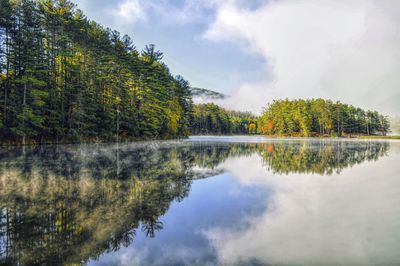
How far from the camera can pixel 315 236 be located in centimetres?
421

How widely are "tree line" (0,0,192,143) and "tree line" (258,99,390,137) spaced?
60.4 m

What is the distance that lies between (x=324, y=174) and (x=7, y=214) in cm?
979

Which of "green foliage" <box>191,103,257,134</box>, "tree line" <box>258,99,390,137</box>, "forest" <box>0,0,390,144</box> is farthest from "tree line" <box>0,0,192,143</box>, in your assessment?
"green foliage" <box>191,103,257,134</box>

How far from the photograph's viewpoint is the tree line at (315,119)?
299ft

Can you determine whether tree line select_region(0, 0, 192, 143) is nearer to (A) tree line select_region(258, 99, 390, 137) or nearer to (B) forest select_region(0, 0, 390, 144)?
(B) forest select_region(0, 0, 390, 144)

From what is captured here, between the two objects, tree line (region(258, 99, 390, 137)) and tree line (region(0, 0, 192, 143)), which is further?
tree line (region(258, 99, 390, 137))

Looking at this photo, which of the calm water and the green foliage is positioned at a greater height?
the green foliage

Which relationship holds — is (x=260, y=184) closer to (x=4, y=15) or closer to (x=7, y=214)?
(x=7, y=214)

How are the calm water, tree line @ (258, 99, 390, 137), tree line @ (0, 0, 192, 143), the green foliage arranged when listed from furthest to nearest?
the green foliage
tree line @ (258, 99, 390, 137)
tree line @ (0, 0, 192, 143)
the calm water

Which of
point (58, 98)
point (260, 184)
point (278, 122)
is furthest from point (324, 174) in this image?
point (278, 122)

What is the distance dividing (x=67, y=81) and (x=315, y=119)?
84055 mm

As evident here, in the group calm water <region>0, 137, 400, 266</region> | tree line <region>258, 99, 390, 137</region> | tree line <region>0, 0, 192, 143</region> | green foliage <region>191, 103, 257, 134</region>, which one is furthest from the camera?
green foliage <region>191, 103, 257, 134</region>

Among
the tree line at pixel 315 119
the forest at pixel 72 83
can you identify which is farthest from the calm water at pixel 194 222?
the tree line at pixel 315 119

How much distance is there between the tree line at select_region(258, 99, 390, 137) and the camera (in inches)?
3583
